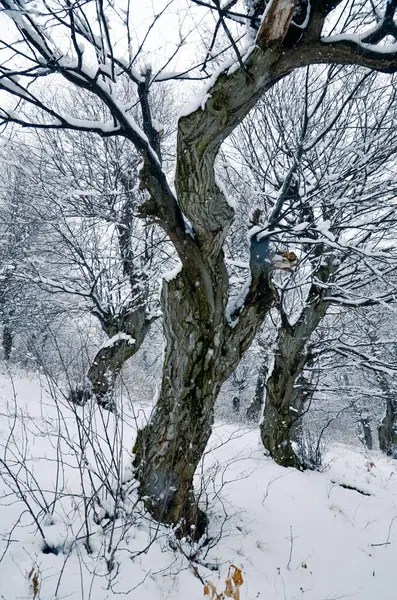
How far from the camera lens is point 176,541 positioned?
2420 millimetres

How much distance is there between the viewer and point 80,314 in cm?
754

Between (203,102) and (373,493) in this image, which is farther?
(373,493)

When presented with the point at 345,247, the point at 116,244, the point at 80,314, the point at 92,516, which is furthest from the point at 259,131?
the point at 80,314

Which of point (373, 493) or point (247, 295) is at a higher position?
point (247, 295)

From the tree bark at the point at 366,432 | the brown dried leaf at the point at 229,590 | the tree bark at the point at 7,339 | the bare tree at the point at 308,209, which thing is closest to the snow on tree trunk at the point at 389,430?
the tree bark at the point at 366,432

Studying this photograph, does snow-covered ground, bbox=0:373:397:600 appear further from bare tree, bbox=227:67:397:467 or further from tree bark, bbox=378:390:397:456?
tree bark, bbox=378:390:397:456

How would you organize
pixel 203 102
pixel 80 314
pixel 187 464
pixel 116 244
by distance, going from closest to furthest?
pixel 203 102, pixel 187 464, pixel 116 244, pixel 80 314

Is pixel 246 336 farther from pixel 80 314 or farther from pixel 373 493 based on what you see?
pixel 80 314

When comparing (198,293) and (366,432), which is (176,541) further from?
(366,432)

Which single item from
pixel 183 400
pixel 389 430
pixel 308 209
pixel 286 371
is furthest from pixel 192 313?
Answer: pixel 389 430

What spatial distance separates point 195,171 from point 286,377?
12.8 ft

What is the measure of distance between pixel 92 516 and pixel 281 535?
1.90 meters

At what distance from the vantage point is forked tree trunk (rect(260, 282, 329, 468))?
16.9 feet

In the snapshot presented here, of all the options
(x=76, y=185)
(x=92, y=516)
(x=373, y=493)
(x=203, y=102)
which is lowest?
(x=373, y=493)
